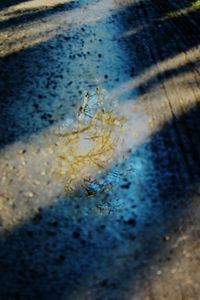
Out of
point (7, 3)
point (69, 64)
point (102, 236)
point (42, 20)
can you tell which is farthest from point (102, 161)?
point (7, 3)

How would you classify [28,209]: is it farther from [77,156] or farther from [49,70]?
[49,70]

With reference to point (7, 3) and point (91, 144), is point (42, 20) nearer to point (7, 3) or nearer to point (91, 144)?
point (7, 3)

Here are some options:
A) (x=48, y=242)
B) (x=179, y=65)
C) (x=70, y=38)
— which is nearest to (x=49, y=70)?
(x=70, y=38)

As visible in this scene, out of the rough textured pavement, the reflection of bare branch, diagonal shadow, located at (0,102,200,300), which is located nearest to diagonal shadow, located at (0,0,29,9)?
the rough textured pavement

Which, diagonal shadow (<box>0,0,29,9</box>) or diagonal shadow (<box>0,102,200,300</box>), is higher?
diagonal shadow (<box>0,102,200,300</box>)

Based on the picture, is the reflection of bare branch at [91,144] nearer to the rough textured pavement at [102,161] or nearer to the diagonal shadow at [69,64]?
the rough textured pavement at [102,161]

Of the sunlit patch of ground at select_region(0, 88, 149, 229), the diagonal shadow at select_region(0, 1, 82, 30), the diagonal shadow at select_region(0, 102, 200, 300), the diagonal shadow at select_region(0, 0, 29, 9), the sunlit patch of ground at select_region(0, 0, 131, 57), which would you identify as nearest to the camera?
the diagonal shadow at select_region(0, 102, 200, 300)

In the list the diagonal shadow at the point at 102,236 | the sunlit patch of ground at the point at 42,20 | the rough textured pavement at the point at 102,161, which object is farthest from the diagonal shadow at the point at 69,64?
the diagonal shadow at the point at 102,236

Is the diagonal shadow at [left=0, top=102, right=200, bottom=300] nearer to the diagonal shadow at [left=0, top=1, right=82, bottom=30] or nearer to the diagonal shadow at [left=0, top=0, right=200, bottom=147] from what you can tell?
the diagonal shadow at [left=0, top=0, right=200, bottom=147]
